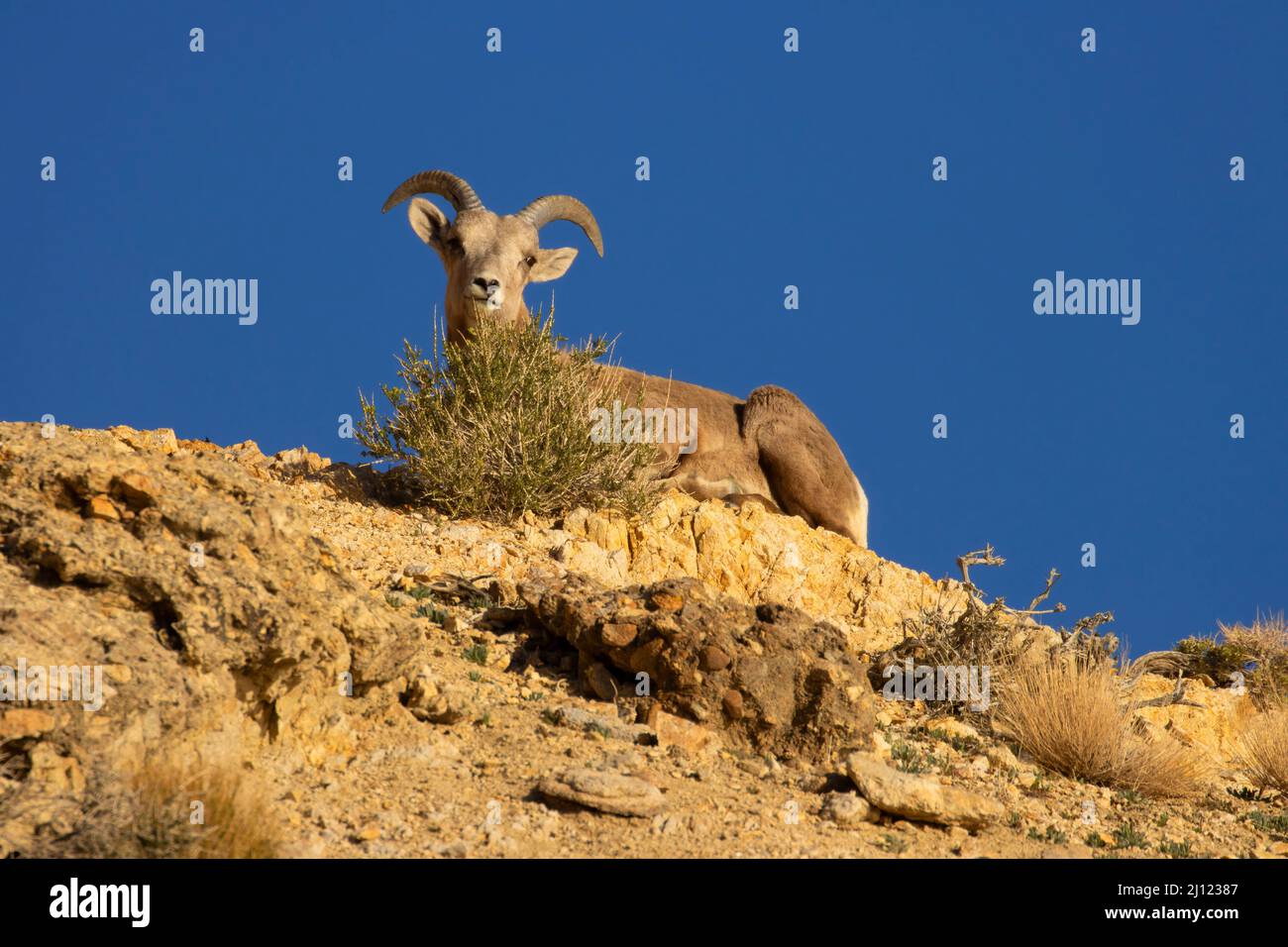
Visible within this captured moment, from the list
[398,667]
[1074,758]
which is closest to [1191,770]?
[1074,758]

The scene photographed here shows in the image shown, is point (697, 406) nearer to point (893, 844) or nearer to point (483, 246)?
point (483, 246)

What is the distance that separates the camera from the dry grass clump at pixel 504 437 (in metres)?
9.88

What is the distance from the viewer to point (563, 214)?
12.6m

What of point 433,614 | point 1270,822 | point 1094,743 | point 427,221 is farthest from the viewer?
point 427,221

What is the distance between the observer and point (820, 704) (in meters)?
6.85

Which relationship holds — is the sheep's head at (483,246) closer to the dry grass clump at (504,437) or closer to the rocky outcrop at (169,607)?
the dry grass clump at (504,437)

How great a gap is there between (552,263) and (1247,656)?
7.32 meters

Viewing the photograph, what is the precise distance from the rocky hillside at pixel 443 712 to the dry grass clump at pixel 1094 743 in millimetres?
164

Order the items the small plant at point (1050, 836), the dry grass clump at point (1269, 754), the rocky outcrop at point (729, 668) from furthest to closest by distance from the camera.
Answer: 1. the dry grass clump at point (1269, 754)
2. the rocky outcrop at point (729, 668)
3. the small plant at point (1050, 836)
